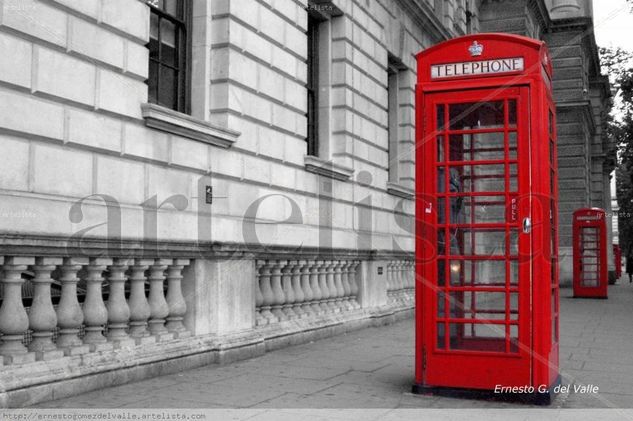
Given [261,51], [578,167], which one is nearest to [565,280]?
[578,167]

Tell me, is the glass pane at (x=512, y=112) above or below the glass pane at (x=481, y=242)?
above

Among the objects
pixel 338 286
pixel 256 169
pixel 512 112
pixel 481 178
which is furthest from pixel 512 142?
pixel 338 286

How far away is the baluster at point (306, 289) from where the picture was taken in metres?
9.70

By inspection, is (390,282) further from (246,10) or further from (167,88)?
(167,88)

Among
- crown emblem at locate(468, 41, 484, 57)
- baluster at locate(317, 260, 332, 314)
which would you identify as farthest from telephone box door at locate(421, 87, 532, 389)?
baluster at locate(317, 260, 332, 314)

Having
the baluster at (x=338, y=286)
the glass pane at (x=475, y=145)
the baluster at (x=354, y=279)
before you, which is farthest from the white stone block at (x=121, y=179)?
the baluster at (x=354, y=279)

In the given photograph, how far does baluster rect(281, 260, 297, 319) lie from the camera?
9281 millimetres

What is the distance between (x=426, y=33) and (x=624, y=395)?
39.0ft

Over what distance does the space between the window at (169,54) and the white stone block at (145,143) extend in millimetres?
710

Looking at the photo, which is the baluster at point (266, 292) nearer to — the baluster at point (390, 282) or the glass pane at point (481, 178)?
the glass pane at point (481, 178)

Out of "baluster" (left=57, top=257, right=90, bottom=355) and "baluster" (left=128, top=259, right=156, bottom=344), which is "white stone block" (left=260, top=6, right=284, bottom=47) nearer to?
"baluster" (left=128, top=259, right=156, bottom=344)

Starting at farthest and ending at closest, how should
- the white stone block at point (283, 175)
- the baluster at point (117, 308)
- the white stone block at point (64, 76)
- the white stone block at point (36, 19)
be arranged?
the white stone block at point (283, 175) → the baluster at point (117, 308) → the white stone block at point (64, 76) → the white stone block at point (36, 19)

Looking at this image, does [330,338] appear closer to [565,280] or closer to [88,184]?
[88,184]

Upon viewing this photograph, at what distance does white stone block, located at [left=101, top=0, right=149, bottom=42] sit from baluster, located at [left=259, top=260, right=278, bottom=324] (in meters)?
3.11
